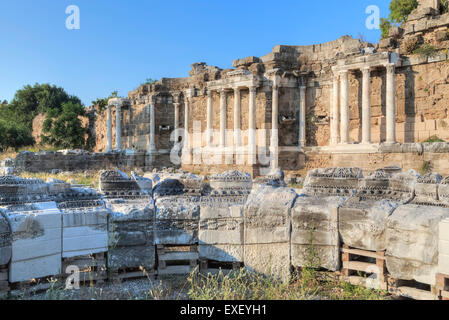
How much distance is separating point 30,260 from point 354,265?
352 cm

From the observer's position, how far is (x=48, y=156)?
19.0 meters

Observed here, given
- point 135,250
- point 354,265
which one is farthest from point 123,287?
point 354,265

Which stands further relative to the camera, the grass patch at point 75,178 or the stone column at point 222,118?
the stone column at point 222,118

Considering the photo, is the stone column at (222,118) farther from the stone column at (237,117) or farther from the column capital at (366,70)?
the column capital at (366,70)

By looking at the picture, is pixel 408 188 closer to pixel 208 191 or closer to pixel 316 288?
pixel 316 288

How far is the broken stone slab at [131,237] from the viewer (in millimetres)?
4113

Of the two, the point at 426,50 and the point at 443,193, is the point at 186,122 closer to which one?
the point at 426,50

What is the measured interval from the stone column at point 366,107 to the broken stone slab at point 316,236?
1198 cm

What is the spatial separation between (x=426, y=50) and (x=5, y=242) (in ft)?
52.9

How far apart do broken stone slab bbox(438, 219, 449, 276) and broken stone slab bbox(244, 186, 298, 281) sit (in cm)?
155

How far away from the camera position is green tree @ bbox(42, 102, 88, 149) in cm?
2897

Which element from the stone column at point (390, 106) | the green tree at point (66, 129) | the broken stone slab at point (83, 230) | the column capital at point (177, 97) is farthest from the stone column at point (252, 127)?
the green tree at point (66, 129)

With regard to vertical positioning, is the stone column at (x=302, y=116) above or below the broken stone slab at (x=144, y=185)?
above

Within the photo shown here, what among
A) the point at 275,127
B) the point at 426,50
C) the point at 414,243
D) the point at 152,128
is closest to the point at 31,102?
the point at 152,128
